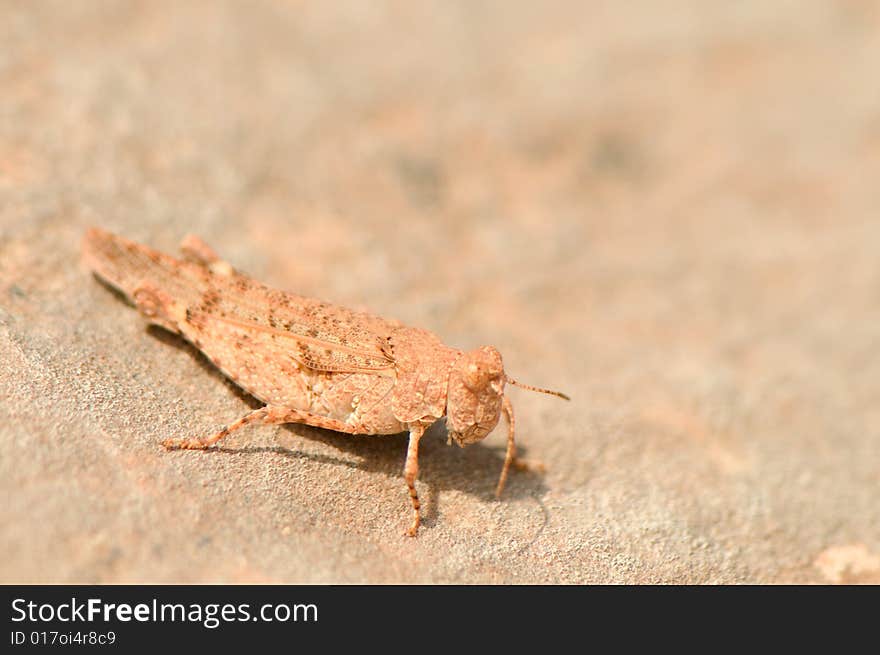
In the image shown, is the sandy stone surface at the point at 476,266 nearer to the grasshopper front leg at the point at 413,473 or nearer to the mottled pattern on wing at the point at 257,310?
the grasshopper front leg at the point at 413,473

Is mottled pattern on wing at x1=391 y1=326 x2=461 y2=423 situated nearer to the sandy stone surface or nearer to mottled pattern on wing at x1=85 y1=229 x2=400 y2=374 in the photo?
mottled pattern on wing at x1=85 y1=229 x2=400 y2=374

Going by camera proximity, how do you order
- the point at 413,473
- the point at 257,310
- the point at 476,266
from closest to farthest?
the point at 413,473 → the point at 257,310 → the point at 476,266

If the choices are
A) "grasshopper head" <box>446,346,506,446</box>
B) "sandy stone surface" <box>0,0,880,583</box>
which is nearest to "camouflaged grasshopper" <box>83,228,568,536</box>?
"grasshopper head" <box>446,346,506,446</box>

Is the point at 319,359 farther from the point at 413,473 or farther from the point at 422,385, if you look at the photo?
the point at 413,473

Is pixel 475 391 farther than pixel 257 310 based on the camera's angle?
No

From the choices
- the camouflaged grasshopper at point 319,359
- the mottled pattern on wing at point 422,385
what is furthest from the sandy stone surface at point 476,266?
the mottled pattern on wing at point 422,385

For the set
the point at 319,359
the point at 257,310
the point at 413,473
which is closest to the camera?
the point at 413,473

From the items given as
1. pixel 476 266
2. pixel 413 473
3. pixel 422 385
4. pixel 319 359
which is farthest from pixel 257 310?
pixel 476 266
